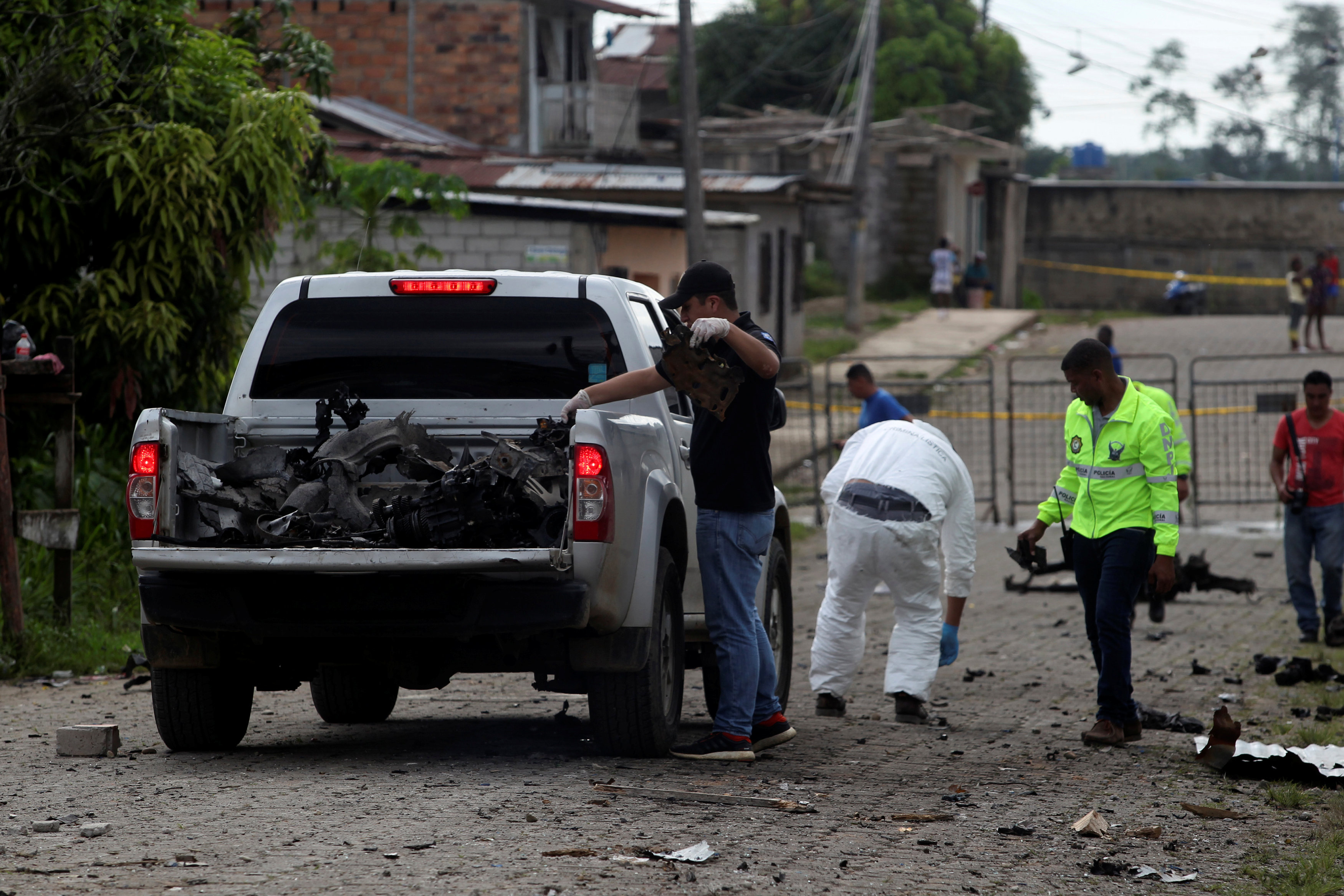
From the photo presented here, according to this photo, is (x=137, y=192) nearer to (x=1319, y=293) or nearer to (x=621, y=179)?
(x=621, y=179)

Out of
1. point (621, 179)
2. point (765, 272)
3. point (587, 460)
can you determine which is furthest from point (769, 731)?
point (765, 272)

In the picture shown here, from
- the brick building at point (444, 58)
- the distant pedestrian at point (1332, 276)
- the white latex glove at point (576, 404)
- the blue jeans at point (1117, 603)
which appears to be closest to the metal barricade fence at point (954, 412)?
the blue jeans at point (1117, 603)

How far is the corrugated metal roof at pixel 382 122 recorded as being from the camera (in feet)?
91.6

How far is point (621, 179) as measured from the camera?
92.3 ft

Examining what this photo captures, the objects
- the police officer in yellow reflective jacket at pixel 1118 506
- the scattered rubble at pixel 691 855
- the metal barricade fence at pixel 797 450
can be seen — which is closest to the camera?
the scattered rubble at pixel 691 855

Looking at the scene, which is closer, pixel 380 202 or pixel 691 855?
pixel 691 855

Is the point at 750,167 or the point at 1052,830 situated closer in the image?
the point at 1052,830

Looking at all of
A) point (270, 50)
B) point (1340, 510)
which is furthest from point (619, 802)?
point (270, 50)

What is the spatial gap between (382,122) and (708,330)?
24.9 metres

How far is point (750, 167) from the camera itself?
3706cm

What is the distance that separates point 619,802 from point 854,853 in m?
0.88

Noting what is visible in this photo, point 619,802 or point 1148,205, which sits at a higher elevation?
point 1148,205

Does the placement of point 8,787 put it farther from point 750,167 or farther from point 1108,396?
point 750,167

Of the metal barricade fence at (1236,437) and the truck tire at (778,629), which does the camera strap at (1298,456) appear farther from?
the metal barricade fence at (1236,437)
